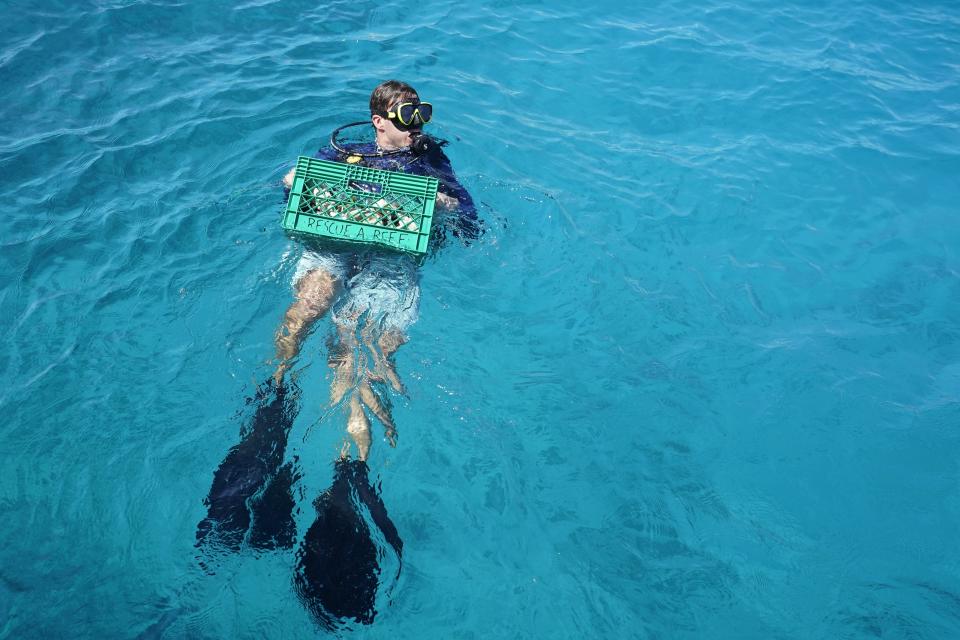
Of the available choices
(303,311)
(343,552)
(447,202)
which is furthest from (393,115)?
(343,552)

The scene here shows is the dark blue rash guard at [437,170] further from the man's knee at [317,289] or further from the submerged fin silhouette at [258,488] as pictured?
the submerged fin silhouette at [258,488]

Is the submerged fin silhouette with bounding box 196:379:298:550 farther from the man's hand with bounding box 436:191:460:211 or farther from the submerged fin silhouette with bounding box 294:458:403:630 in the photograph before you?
the man's hand with bounding box 436:191:460:211

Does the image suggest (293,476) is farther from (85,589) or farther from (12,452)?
(12,452)

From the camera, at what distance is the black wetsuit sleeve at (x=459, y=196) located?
16.9ft

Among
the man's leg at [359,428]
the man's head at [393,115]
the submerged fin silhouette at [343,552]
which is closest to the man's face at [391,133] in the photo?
the man's head at [393,115]

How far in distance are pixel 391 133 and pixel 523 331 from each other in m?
1.88

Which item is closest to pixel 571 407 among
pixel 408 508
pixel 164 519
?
pixel 408 508

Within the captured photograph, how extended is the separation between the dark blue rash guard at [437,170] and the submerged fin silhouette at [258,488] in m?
1.85

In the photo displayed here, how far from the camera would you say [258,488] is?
161 inches

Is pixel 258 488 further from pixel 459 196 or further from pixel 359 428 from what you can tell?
pixel 459 196

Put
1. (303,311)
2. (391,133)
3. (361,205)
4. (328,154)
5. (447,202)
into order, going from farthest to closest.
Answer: (328,154) < (391,133) < (447,202) < (303,311) < (361,205)

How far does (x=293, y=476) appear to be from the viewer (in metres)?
4.18

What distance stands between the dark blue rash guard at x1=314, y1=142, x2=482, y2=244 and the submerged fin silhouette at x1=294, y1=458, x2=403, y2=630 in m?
2.06

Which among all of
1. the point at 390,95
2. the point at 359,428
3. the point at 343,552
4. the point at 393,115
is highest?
the point at 390,95
